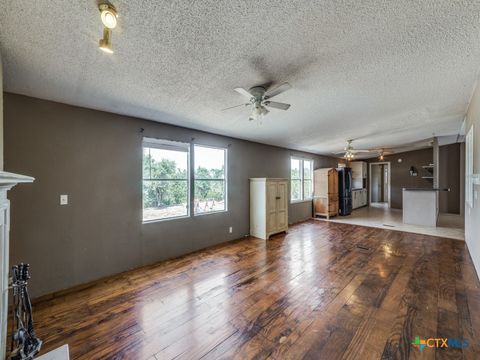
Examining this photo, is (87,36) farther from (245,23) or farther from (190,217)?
(190,217)

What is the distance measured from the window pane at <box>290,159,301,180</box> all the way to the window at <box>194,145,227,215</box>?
278 cm

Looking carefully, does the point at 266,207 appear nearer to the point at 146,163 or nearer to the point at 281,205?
the point at 281,205

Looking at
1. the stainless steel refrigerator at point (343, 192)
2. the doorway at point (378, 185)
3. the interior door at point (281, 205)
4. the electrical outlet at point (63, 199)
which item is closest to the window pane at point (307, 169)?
the stainless steel refrigerator at point (343, 192)

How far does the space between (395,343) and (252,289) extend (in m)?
1.41

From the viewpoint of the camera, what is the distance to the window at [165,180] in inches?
134

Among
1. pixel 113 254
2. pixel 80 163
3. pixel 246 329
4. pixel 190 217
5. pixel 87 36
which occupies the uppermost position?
pixel 87 36

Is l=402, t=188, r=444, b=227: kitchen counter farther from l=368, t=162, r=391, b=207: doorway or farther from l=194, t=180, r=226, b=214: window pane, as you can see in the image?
l=194, t=180, r=226, b=214: window pane

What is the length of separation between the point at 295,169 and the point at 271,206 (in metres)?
2.41

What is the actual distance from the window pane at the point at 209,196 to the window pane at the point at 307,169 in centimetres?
377

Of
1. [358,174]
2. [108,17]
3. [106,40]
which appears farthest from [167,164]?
[358,174]

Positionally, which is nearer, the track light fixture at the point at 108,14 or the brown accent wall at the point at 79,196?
the track light fixture at the point at 108,14

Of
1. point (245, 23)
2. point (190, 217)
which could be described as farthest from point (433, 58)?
point (190, 217)

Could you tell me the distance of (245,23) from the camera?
140cm

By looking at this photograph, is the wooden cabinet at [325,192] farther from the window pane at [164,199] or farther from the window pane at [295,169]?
the window pane at [164,199]
